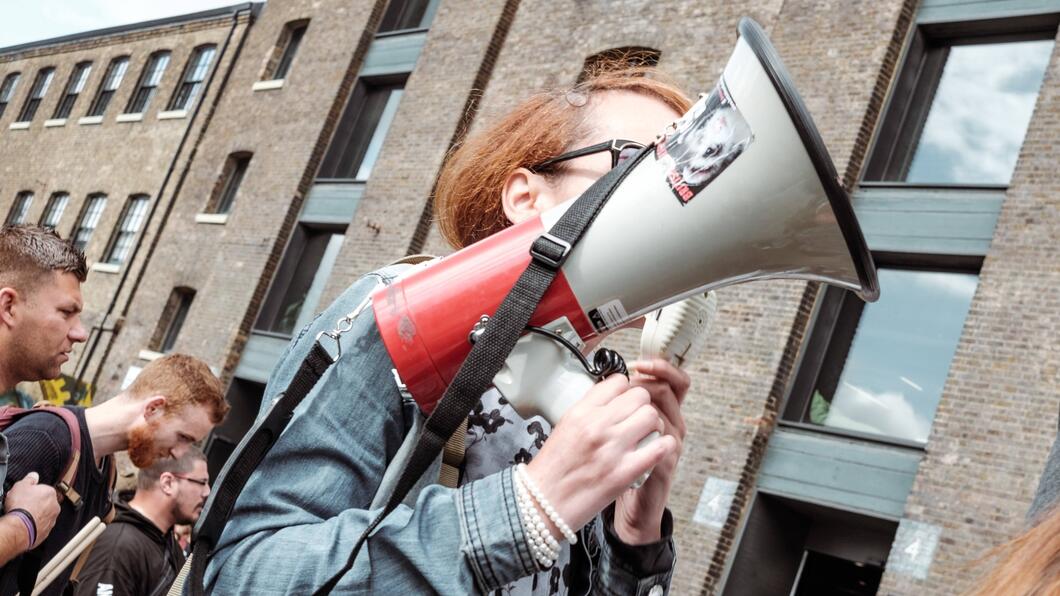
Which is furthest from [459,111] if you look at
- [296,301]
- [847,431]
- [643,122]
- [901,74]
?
[643,122]

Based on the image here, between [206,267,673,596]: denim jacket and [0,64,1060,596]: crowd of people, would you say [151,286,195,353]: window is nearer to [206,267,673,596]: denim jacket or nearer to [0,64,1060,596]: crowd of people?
[0,64,1060,596]: crowd of people

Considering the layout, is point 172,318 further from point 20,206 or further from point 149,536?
point 149,536

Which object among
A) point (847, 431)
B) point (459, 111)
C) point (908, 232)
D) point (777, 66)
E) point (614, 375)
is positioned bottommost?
point (614, 375)

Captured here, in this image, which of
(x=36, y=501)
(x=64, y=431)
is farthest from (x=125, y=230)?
(x=36, y=501)

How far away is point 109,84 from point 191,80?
15.3 ft

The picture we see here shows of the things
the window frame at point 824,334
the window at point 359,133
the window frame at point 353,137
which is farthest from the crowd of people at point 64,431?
the window frame at point 353,137

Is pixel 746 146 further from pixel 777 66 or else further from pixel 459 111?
pixel 459 111

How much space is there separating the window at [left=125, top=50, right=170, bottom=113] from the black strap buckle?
26964mm

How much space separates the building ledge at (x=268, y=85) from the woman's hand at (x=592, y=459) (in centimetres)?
2134

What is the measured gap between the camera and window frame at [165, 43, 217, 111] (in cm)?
2473

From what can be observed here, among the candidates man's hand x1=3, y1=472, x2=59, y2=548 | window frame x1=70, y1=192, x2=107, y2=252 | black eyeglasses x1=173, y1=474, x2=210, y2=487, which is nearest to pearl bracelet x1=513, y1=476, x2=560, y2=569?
man's hand x1=3, y1=472, x2=59, y2=548

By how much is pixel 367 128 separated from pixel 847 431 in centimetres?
1152

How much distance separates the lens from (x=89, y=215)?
26.2 meters

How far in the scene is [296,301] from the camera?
19375 mm
